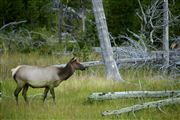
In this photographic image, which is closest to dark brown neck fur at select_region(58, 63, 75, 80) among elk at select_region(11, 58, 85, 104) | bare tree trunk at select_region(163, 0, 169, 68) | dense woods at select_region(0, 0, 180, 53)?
elk at select_region(11, 58, 85, 104)

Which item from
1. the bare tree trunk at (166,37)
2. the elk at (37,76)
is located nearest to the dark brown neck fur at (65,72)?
the elk at (37,76)

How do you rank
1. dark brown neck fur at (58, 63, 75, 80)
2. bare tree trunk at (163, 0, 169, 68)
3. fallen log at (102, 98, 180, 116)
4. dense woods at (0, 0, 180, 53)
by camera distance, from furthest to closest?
dense woods at (0, 0, 180, 53) → bare tree trunk at (163, 0, 169, 68) → dark brown neck fur at (58, 63, 75, 80) → fallen log at (102, 98, 180, 116)

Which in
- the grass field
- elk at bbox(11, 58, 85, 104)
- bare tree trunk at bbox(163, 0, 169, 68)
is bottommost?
the grass field

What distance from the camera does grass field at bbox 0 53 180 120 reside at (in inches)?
347

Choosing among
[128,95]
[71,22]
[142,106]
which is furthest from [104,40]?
[71,22]

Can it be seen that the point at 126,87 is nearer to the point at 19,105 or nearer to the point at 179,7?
the point at 19,105

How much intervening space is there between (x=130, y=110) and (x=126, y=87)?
2.77 meters

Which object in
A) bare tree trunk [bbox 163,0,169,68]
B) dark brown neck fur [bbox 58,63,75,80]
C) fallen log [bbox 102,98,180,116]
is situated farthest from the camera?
bare tree trunk [bbox 163,0,169,68]

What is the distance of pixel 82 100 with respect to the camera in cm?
1052

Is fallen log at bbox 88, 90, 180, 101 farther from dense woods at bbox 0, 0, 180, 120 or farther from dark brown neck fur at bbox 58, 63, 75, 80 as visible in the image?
dark brown neck fur at bbox 58, 63, 75, 80

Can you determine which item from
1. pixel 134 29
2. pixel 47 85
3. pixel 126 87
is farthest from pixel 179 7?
pixel 47 85

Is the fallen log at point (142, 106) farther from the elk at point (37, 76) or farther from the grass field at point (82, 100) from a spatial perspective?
the elk at point (37, 76)

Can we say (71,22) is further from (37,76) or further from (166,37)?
(37,76)

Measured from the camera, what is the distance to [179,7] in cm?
1905
